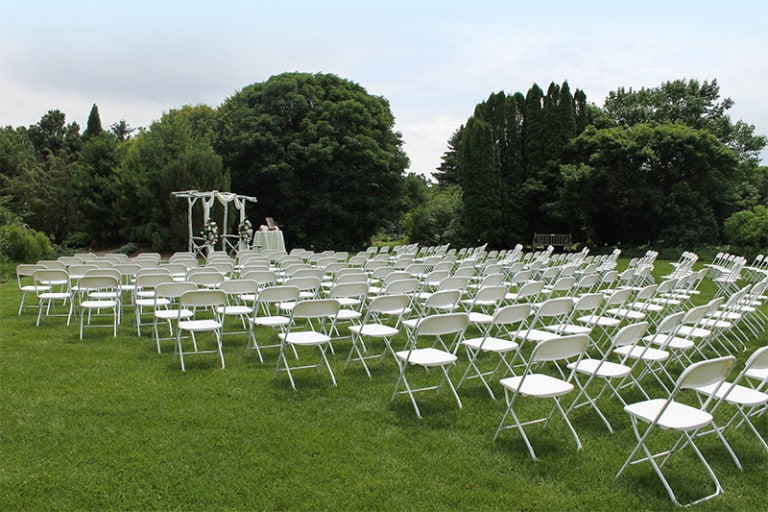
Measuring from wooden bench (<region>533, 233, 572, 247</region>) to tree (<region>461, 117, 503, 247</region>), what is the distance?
6.13 ft

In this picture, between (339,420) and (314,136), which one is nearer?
(339,420)

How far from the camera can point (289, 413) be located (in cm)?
363

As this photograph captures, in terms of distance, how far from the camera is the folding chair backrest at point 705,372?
2.56 m

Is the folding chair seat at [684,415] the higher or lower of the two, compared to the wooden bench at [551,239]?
higher

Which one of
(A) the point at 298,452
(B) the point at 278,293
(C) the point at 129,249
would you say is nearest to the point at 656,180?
(B) the point at 278,293

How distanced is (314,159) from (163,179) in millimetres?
7310

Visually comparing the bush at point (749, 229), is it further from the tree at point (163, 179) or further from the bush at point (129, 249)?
the bush at point (129, 249)

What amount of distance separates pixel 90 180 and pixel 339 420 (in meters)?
25.5

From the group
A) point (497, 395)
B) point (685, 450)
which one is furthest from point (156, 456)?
point (685, 450)

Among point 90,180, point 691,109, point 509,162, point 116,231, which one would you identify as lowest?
point 116,231

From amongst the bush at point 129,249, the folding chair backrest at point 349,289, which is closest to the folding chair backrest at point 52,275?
the folding chair backrest at point 349,289

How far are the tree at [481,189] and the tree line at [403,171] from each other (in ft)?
0.24

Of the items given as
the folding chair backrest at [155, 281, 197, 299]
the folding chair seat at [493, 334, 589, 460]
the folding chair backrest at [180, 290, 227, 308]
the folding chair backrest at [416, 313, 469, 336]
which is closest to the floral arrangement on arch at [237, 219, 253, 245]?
the folding chair backrest at [155, 281, 197, 299]

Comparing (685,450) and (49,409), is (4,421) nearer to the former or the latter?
(49,409)
